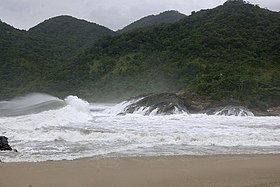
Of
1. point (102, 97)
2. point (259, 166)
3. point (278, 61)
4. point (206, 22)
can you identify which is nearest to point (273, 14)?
point (206, 22)

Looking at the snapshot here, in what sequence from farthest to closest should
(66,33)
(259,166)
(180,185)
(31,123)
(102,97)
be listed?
(66,33)
(102,97)
(31,123)
(259,166)
(180,185)

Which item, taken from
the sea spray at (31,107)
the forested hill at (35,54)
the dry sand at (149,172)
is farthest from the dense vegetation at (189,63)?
the dry sand at (149,172)

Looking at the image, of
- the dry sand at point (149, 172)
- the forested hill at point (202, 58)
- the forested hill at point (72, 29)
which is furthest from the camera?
the forested hill at point (72, 29)

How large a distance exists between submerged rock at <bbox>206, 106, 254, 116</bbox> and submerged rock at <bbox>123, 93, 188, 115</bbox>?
6.10 feet

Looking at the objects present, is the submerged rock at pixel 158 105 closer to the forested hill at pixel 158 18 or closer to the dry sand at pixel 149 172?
the dry sand at pixel 149 172

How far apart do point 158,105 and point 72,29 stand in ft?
261

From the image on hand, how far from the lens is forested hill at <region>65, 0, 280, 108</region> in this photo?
111 ft

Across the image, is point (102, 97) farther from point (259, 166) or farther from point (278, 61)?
point (259, 166)

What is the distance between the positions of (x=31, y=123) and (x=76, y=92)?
36.3 metres

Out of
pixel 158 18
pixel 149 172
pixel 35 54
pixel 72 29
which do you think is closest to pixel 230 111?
pixel 149 172

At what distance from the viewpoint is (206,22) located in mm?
55156

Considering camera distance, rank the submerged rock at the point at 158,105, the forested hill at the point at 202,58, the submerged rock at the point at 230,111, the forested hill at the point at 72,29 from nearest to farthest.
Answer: the submerged rock at the point at 230,111 < the submerged rock at the point at 158,105 < the forested hill at the point at 202,58 < the forested hill at the point at 72,29

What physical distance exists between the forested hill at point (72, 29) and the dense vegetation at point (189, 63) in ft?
97.4

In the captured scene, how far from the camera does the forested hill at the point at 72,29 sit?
97.4 metres
